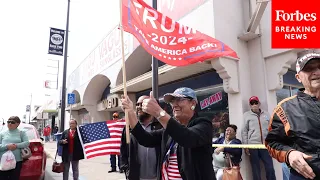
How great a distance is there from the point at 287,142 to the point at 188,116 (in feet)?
2.67

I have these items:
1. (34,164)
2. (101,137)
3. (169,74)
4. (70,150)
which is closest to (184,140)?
(101,137)

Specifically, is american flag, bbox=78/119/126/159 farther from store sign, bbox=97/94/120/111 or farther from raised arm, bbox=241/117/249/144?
store sign, bbox=97/94/120/111

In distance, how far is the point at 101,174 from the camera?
8156 mm

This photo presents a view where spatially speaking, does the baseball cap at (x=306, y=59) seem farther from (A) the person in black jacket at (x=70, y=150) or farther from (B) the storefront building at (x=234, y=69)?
(A) the person in black jacket at (x=70, y=150)

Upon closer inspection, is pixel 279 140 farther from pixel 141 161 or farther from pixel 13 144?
pixel 13 144

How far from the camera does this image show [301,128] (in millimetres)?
1622

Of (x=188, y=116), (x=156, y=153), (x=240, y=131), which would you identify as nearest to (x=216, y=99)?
(x=240, y=131)

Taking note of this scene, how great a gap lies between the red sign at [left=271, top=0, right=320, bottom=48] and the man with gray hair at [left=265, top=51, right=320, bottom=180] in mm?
3086

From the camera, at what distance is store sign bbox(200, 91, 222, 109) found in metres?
7.98

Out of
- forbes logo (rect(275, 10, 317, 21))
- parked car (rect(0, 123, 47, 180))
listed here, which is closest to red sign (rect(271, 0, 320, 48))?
forbes logo (rect(275, 10, 317, 21))

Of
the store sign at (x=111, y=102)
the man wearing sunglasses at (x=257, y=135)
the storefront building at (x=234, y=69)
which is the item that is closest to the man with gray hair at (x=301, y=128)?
the man wearing sunglasses at (x=257, y=135)

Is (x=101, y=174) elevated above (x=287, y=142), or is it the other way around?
(x=287, y=142)

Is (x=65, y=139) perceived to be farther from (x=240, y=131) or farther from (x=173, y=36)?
(x=240, y=131)

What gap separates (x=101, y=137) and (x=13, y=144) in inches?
63.7
